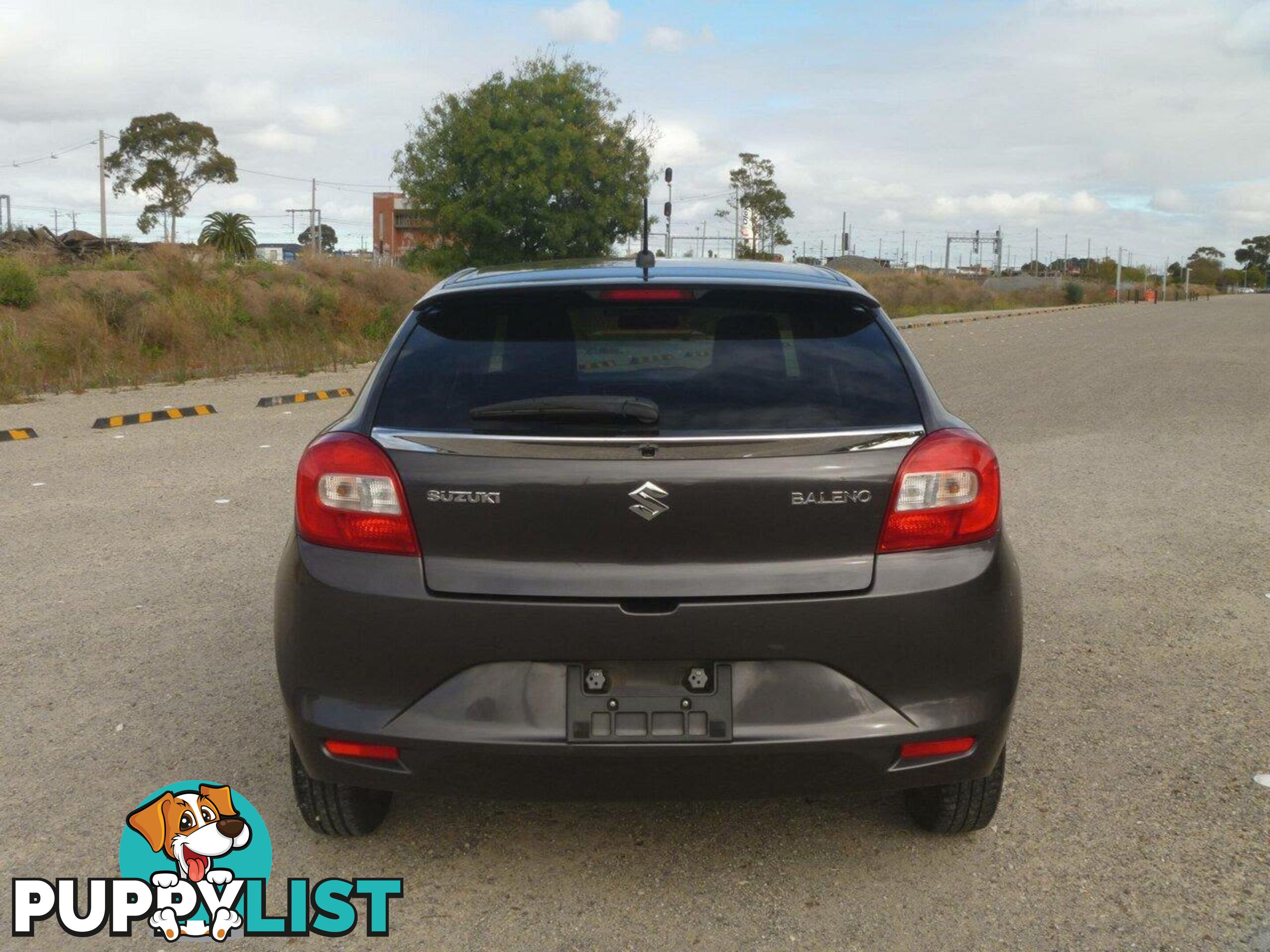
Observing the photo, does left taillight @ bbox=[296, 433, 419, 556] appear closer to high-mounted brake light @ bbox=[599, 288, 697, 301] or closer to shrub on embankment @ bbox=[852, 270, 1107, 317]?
high-mounted brake light @ bbox=[599, 288, 697, 301]

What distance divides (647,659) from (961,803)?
110 centimetres

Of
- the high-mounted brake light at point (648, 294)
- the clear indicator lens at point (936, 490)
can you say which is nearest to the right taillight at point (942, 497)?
the clear indicator lens at point (936, 490)

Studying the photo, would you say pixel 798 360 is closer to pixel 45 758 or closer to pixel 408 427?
pixel 408 427

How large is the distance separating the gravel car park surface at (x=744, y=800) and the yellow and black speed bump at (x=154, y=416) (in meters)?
4.28

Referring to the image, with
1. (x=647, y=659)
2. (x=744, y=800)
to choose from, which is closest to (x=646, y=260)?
(x=647, y=659)

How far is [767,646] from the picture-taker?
113 inches

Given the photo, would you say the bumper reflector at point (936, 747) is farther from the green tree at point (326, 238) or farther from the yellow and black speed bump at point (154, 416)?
the green tree at point (326, 238)

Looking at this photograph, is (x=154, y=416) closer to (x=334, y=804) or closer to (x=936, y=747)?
(x=334, y=804)

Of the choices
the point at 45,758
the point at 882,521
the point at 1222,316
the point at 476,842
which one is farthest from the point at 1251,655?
the point at 1222,316

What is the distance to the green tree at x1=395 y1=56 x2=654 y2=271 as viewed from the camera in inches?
1921

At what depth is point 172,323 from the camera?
21047mm

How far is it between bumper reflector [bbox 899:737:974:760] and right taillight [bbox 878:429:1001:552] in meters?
0.45

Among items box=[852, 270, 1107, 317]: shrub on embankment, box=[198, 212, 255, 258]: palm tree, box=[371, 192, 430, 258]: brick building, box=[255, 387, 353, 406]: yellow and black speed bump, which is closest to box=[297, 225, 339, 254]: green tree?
box=[371, 192, 430, 258]: brick building

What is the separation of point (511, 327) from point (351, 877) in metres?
1.46
